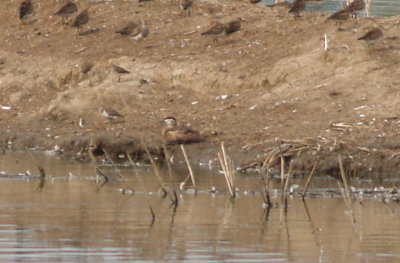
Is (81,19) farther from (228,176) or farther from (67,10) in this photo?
(228,176)

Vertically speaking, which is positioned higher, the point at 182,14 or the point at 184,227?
the point at 184,227

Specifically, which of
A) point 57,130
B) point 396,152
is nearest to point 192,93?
point 57,130

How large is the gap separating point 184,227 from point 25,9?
537 inches

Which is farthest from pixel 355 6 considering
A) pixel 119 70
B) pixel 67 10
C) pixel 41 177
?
pixel 41 177

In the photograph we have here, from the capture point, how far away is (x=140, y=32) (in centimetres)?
2253

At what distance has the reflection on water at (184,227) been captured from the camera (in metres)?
9.80

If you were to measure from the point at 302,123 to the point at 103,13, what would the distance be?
7.56m

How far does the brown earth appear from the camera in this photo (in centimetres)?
1706

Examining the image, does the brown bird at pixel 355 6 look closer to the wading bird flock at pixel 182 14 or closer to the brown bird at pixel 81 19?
the wading bird flock at pixel 182 14

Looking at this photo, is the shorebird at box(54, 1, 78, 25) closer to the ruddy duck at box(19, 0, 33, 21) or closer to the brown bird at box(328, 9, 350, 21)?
the ruddy duck at box(19, 0, 33, 21)

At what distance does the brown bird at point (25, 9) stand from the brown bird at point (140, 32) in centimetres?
270

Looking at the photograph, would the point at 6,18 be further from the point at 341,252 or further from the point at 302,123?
the point at 341,252

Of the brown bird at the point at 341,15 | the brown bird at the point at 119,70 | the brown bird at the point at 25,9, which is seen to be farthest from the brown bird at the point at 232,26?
the brown bird at the point at 25,9

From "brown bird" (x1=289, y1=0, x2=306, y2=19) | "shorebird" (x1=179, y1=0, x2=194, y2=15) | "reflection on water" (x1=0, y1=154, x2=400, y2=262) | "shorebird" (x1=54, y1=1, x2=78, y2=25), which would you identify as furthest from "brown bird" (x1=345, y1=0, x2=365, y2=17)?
"reflection on water" (x1=0, y1=154, x2=400, y2=262)
